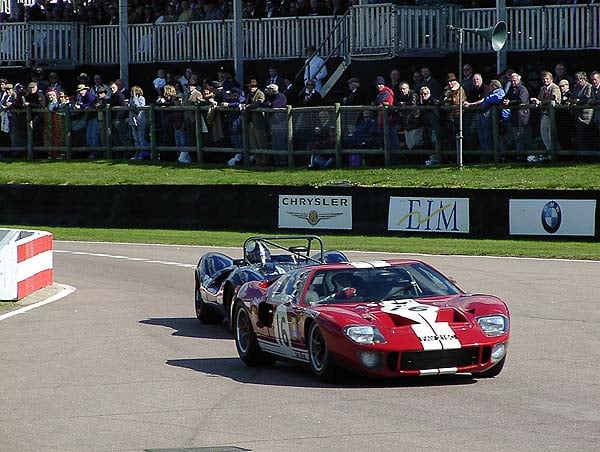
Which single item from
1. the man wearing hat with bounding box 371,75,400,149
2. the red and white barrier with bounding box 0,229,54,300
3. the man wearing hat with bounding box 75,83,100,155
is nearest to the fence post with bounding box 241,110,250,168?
the man wearing hat with bounding box 371,75,400,149

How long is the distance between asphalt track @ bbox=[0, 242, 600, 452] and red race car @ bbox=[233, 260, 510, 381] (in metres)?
0.19

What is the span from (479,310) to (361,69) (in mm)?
21668

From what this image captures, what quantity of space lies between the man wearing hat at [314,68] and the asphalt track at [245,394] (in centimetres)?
1609

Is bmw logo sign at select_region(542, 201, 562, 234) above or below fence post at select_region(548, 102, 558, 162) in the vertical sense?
below

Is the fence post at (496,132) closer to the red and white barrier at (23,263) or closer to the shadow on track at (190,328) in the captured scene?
the red and white barrier at (23,263)

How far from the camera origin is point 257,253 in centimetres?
1448

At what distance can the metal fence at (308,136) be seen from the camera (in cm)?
2644

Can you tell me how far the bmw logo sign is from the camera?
22.9 m

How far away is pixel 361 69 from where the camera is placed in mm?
→ 31609

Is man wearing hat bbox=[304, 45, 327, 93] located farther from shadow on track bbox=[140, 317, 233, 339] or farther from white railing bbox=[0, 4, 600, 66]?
shadow on track bbox=[140, 317, 233, 339]

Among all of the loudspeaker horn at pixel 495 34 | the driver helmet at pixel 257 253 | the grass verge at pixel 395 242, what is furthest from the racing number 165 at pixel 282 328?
the loudspeaker horn at pixel 495 34

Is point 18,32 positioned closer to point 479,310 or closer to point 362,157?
point 362,157

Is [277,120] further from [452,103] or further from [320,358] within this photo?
[320,358]

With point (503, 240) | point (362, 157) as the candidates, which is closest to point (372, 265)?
point (503, 240)
